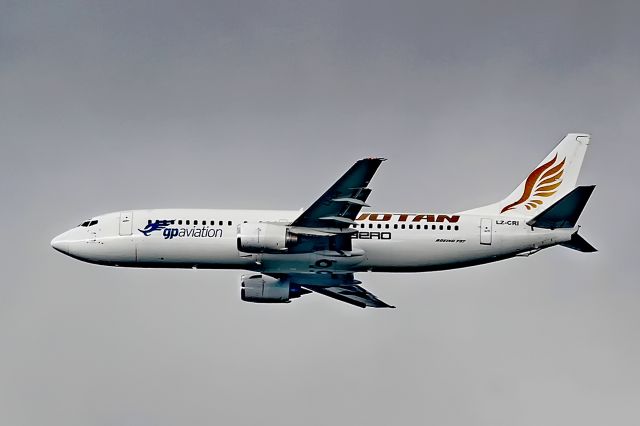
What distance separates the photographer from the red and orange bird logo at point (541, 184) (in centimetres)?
8188

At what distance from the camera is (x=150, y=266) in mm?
80375

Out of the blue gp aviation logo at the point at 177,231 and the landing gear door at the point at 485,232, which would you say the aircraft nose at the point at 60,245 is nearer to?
the blue gp aviation logo at the point at 177,231

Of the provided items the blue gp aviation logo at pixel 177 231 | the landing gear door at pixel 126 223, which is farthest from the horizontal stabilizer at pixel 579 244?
the landing gear door at pixel 126 223

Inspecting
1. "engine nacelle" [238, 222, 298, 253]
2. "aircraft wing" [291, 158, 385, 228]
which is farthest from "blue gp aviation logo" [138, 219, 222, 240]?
"aircraft wing" [291, 158, 385, 228]

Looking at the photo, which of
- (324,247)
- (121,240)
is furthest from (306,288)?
(121,240)

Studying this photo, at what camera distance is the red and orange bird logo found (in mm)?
81875

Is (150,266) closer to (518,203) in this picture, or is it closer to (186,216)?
(186,216)

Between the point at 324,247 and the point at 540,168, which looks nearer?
the point at 324,247

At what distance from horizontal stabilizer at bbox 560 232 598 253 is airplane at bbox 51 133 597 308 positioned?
7cm

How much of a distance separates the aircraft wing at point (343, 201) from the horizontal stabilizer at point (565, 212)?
12.6m

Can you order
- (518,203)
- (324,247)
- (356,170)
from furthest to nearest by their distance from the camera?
(518,203) → (324,247) → (356,170)

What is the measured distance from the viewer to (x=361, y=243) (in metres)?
78.1

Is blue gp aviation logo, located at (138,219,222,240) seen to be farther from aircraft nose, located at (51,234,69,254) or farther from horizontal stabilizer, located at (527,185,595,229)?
horizontal stabilizer, located at (527,185,595,229)

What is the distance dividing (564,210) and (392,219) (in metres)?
11.9
